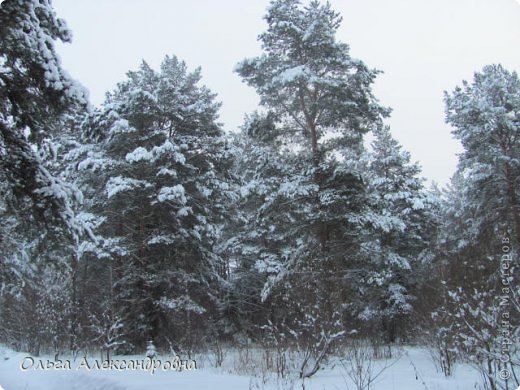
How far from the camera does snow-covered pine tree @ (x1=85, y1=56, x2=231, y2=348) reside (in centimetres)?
1412

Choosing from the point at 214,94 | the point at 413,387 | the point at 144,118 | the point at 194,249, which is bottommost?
the point at 413,387

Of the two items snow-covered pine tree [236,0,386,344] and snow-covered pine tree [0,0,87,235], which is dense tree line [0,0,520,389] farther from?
snow-covered pine tree [0,0,87,235]

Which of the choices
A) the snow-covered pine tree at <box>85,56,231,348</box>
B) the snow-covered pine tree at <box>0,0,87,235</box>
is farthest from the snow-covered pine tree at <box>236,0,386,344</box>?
the snow-covered pine tree at <box>0,0,87,235</box>

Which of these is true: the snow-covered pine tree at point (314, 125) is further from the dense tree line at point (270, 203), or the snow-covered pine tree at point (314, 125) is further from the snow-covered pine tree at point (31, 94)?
the snow-covered pine tree at point (31, 94)

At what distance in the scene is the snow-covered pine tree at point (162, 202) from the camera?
1412 cm

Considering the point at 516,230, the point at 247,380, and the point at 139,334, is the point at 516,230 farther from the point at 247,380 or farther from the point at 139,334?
the point at 139,334

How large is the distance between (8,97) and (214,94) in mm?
14444

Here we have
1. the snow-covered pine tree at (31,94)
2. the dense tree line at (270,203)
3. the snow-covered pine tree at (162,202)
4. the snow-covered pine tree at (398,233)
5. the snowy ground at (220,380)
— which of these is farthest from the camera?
the snow-covered pine tree at (398,233)

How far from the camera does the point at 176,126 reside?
55.2 ft

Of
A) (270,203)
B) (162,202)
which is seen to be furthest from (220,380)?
(162,202)

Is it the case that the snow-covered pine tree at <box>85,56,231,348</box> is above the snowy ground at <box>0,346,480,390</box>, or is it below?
above

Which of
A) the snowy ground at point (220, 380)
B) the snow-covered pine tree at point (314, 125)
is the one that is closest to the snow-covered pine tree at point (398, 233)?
the snow-covered pine tree at point (314, 125)

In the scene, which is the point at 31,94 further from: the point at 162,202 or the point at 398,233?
the point at 398,233

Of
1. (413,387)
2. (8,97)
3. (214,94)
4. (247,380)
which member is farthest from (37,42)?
(214,94)
